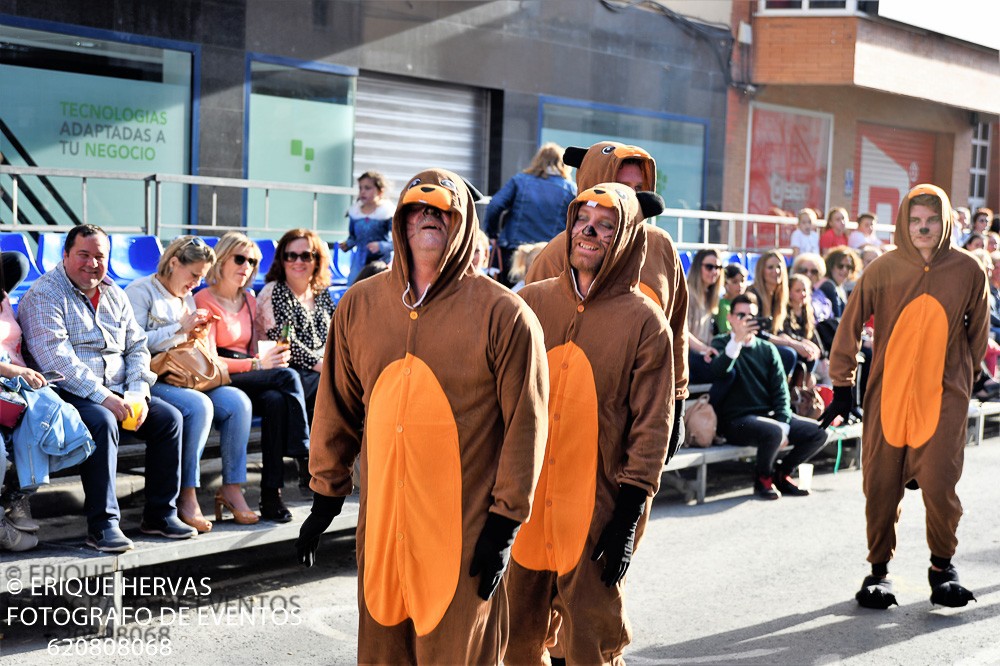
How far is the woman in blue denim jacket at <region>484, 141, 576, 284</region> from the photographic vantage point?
10734 mm

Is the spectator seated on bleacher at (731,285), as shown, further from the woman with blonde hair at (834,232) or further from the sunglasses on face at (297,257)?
the woman with blonde hair at (834,232)

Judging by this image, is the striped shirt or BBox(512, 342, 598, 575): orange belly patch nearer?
BBox(512, 342, 598, 575): orange belly patch

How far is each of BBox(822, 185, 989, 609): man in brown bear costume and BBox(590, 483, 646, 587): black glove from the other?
8.51ft

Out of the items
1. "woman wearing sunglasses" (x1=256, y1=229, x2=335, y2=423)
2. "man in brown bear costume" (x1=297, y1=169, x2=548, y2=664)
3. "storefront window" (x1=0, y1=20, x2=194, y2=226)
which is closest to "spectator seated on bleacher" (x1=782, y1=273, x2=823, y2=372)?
"woman wearing sunglasses" (x1=256, y1=229, x2=335, y2=423)

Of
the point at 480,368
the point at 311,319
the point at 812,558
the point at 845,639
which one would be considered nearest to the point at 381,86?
the point at 311,319

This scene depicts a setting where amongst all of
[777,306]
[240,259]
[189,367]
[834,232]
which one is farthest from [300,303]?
[834,232]

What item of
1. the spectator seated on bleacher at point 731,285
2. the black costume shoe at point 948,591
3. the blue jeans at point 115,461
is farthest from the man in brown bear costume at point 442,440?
the spectator seated on bleacher at point 731,285

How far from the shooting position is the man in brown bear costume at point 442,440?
3.98 m

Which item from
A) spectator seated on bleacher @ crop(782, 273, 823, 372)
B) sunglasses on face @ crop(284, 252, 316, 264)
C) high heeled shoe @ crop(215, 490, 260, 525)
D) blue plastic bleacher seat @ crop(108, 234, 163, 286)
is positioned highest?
sunglasses on face @ crop(284, 252, 316, 264)

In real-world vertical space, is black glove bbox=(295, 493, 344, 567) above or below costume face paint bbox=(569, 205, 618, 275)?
below

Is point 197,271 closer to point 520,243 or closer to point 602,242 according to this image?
point 602,242

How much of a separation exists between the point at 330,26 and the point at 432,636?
12.7 meters

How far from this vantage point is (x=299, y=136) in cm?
1569

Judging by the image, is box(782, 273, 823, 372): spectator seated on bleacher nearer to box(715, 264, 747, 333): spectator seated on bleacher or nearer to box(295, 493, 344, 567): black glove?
box(715, 264, 747, 333): spectator seated on bleacher
